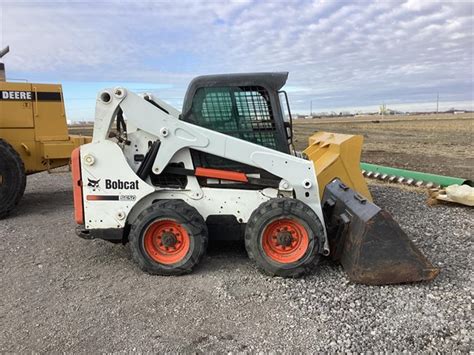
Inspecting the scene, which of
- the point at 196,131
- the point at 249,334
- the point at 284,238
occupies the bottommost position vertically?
the point at 249,334

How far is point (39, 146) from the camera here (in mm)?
8242

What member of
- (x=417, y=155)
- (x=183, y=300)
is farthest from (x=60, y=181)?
(x=417, y=155)

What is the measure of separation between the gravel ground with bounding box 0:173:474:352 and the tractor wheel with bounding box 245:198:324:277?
0.16 meters

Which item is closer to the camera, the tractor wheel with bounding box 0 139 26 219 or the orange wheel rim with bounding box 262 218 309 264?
the orange wheel rim with bounding box 262 218 309 264

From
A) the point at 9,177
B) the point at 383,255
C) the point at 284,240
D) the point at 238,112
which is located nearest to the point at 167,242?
the point at 284,240

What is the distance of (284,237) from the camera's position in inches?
188

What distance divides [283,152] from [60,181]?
8475 millimetres

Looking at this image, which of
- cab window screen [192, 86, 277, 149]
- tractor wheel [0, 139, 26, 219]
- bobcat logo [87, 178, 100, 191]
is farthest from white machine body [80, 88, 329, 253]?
tractor wheel [0, 139, 26, 219]

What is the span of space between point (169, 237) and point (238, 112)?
1590 millimetres

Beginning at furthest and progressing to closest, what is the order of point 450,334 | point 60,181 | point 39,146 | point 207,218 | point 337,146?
1. point 60,181
2. point 39,146
3. point 337,146
4. point 207,218
5. point 450,334

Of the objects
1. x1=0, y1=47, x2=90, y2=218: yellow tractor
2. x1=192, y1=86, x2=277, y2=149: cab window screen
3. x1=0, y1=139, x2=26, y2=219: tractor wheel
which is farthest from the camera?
x1=0, y1=47, x2=90, y2=218: yellow tractor

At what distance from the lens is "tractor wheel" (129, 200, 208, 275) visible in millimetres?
4793

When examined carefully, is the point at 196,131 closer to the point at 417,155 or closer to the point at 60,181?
the point at 60,181

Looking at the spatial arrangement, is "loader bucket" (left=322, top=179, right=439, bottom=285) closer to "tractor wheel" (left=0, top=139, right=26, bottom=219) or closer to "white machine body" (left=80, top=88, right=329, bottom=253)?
"white machine body" (left=80, top=88, right=329, bottom=253)
